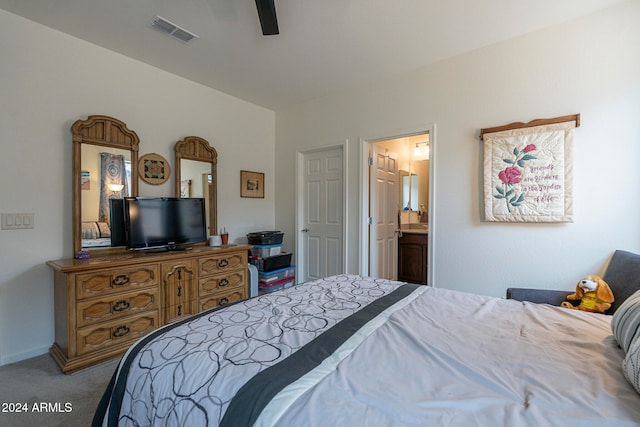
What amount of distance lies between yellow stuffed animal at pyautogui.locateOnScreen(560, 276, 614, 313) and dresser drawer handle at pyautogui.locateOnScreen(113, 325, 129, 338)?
10.8ft

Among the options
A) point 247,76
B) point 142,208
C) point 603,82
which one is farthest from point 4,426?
point 603,82

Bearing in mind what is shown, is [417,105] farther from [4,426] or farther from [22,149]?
[4,426]

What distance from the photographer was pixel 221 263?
117 inches

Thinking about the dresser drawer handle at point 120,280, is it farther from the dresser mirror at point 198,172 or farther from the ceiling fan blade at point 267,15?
the ceiling fan blade at point 267,15

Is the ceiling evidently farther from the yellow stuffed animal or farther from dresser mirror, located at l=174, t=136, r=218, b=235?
the yellow stuffed animal

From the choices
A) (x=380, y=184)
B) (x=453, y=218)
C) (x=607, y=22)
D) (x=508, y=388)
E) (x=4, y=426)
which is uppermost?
(x=607, y=22)

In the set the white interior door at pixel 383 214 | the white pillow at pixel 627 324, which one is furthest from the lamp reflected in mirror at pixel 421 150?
the white pillow at pixel 627 324

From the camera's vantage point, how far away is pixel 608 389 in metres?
0.77

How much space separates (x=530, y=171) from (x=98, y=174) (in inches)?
148

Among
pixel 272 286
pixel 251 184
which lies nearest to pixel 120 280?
pixel 272 286

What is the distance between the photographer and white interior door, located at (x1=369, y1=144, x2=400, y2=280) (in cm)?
350

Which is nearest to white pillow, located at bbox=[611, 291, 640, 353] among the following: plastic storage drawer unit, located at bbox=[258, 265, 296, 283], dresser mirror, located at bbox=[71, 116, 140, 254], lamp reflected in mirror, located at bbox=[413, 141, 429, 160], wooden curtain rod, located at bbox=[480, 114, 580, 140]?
wooden curtain rod, located at bbox=[480, 114, 580, 140]

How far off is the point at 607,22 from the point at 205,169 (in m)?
3.87

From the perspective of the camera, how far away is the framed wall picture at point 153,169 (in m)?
2.86
